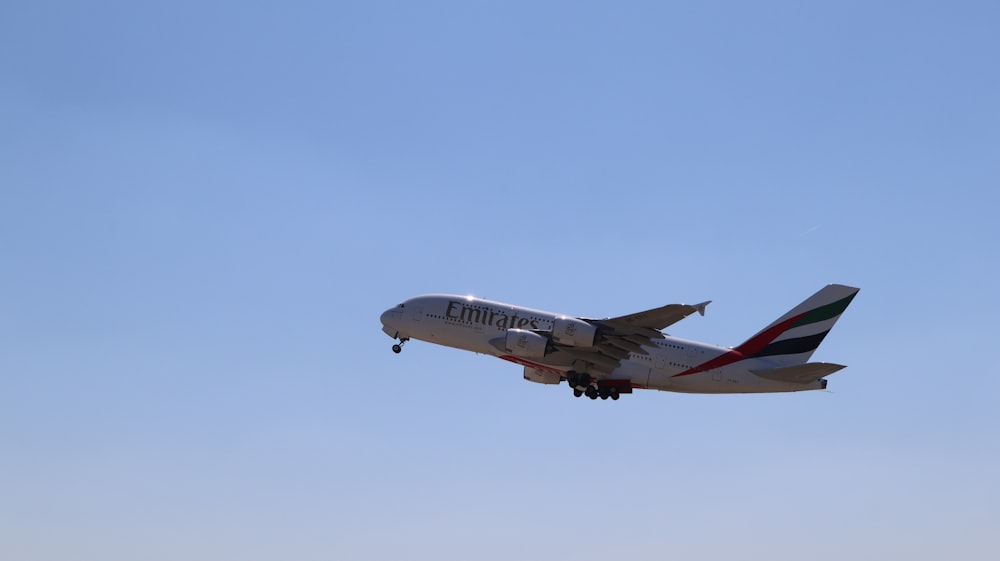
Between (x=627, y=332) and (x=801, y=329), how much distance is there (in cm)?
1201

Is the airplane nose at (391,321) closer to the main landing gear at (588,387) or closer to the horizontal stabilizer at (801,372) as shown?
the main landing gear at (588,387)

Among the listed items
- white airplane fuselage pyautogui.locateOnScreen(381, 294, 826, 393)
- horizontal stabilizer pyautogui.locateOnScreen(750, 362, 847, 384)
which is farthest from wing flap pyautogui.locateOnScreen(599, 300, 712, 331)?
horizontal stabilizer pyautogui.locateOnScreen(750, 362, 847, 384)

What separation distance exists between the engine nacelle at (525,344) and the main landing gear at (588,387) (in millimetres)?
3186

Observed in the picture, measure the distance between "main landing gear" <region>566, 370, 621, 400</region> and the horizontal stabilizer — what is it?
24.9ft

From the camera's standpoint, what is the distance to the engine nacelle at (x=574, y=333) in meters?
51.8

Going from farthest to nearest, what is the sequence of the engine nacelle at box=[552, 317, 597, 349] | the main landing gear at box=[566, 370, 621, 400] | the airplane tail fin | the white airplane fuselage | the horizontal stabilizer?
the airplane tail fin → the main landing gear at box=[566, 370, 621, 400] → the white airplane fuselage → the engine nacelle at box=[552, 317, 597, 349] → the horizontal stabilizer

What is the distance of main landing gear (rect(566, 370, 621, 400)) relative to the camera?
5453 cm

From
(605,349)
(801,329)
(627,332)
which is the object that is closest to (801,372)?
(801,329)

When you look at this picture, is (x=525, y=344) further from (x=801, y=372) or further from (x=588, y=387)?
(x=801, y=372)

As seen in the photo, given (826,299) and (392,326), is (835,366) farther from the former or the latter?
(392,326)

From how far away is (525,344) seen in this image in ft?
170

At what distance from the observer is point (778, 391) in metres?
53.4

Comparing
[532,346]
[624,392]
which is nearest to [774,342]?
[624,392]

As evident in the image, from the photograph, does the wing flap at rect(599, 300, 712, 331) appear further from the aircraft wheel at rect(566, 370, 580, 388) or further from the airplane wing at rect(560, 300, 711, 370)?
the aircraft wheel at rect(566, 370, 580, 388)
